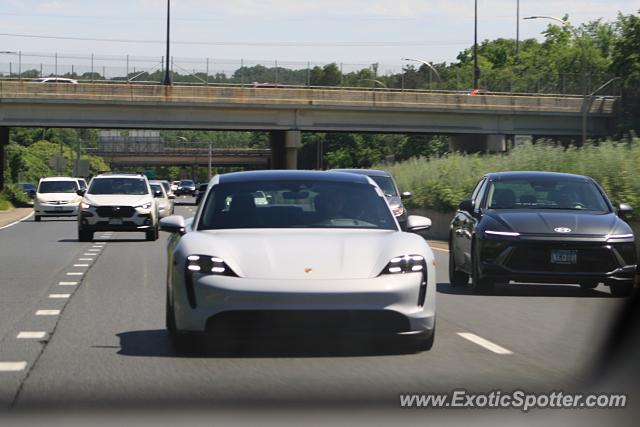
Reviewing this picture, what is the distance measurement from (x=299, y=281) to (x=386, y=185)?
22331mm

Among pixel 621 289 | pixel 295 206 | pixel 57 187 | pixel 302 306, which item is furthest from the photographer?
pixel 57 187

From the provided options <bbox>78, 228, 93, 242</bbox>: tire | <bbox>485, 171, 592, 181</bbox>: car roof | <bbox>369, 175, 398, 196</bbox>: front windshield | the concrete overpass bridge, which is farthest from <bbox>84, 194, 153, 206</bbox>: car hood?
the concrete overpass bridge

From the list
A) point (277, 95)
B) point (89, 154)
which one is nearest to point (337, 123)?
point (277, 95)

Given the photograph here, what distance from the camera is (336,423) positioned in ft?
26.5

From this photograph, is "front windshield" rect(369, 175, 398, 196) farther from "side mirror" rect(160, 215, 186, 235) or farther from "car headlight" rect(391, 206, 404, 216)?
"side mirror" rect(160, 215, 186, 235)

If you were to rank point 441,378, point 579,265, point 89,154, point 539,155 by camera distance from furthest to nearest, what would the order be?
point 89,154
point 539,155
point 579,265
point 441,378

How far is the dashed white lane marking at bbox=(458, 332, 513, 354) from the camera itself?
11.4 m

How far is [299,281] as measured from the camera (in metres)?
10.1

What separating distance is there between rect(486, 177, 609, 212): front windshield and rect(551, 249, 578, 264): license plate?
1.30m

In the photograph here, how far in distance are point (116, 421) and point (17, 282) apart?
11.7 m

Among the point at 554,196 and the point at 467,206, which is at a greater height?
the point at 554,196

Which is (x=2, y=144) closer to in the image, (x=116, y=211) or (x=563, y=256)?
(x=116, y=211)

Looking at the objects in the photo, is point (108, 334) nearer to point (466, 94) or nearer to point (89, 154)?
point (466, 94)

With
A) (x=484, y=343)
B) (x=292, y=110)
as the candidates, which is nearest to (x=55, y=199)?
(x=292, y=110)
